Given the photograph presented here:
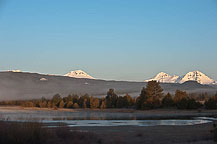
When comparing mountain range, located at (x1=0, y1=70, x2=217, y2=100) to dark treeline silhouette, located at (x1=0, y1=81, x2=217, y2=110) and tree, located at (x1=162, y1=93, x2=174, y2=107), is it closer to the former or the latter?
dark treeline silhouette, located at (x1=0, y1=81, x2=217, y2=110)

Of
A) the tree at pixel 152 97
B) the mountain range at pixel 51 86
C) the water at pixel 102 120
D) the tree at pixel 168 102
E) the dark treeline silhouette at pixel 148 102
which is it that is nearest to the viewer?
the water at pixel 102 120

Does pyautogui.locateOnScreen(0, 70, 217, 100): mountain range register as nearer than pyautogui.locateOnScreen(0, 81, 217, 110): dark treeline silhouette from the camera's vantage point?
No

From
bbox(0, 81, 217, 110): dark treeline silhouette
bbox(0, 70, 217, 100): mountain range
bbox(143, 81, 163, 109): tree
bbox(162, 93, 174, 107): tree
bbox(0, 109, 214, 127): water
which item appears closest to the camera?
bbox(0, 109, 214, 127): water

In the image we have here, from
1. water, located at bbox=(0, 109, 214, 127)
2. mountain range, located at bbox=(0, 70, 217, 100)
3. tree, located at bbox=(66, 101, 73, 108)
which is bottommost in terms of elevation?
water, located at bbox=(0, 109, 214, 127)

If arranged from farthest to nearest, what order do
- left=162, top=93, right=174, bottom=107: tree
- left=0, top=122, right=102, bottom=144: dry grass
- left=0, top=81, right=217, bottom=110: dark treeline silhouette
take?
left=162, top=93, right=174, bottom=107: tree → left=0, top=81, right=217, bottom=110: dark treeline silhouette → left=0, top=122, right=102, bottom=144: dry grass

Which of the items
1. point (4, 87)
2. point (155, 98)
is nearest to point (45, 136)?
point (155, 98)

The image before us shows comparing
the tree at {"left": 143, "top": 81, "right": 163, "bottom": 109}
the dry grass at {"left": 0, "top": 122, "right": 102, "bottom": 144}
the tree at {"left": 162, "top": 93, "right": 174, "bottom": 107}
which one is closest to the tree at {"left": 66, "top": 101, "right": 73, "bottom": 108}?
the tree at {"left": 143, "top": 81, "right": 163, "bottom": 109}

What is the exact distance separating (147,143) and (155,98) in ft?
227

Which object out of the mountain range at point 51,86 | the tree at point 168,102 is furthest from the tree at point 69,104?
the tree at point 168,102

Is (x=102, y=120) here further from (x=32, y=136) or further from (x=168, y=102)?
(x=168, y=102)

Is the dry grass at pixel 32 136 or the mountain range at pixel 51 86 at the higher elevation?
the mountain range at pixel 51 86

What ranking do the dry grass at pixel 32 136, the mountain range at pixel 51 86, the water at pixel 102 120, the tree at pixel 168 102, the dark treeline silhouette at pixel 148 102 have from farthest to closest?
the mountain range at pixel 51 86 → the tree at pixel 168 102 → the dark treeline silhouette at pixel 148 102 → the water at pixel 102 120 → the dry grass at pixel 32 136

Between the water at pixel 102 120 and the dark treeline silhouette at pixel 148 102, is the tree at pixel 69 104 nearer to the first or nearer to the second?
the dark treeline silhouette at pixel 148 102

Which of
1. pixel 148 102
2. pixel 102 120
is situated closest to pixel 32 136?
pixel 102 120
